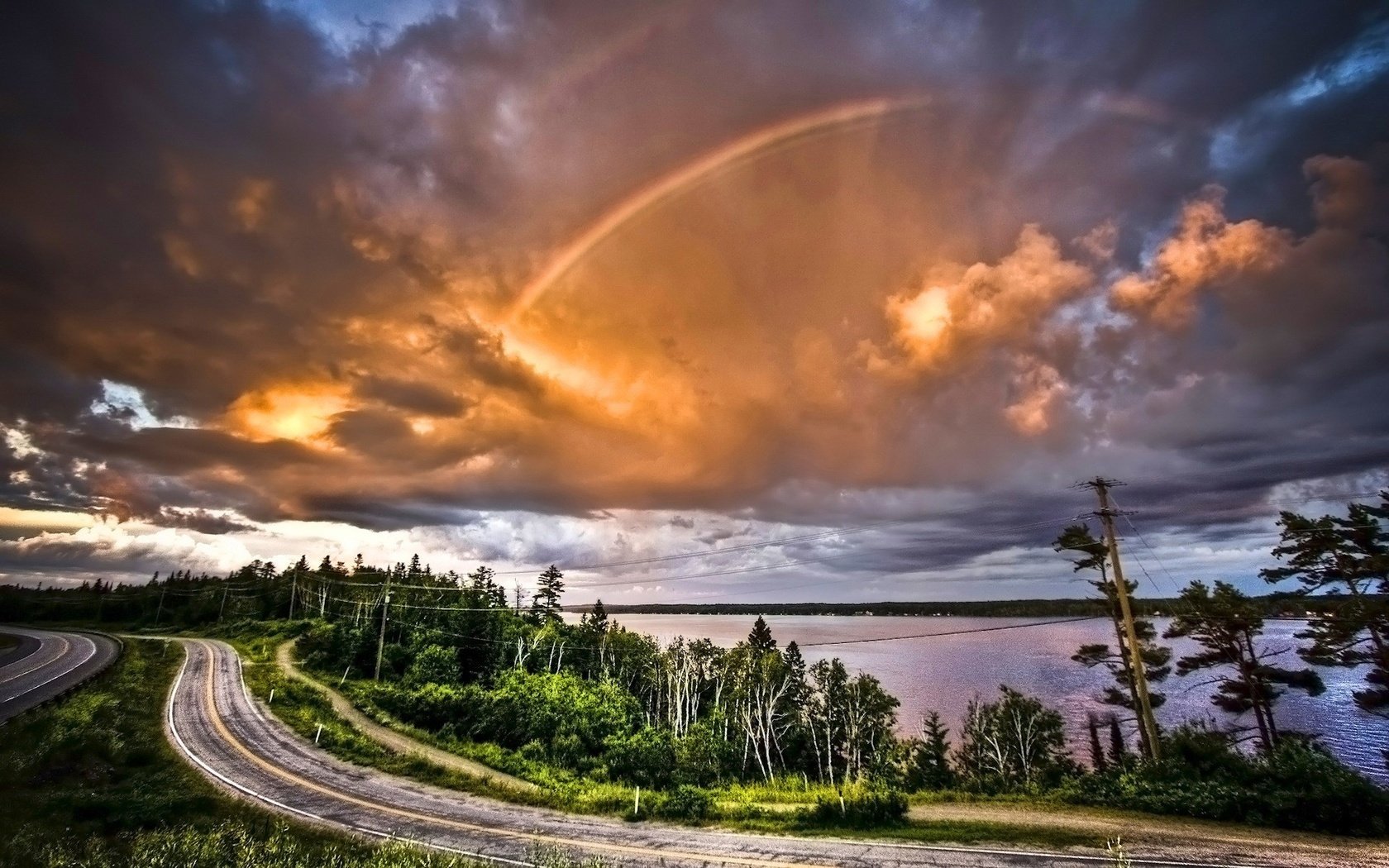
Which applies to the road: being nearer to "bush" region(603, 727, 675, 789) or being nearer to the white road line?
the white road line

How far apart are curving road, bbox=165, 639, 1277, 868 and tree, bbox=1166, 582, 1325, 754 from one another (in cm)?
3233

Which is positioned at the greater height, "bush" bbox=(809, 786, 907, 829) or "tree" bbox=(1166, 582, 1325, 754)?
"tree" bbox=(1166, 582, 1325, 754)

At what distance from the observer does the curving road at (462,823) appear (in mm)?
18859

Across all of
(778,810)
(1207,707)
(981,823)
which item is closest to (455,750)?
(778,810)

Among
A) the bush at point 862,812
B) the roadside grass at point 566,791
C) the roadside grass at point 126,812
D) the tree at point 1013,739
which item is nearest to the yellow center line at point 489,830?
the roadside grass at point 126,812

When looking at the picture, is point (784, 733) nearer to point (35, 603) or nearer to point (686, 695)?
point (686, 695)

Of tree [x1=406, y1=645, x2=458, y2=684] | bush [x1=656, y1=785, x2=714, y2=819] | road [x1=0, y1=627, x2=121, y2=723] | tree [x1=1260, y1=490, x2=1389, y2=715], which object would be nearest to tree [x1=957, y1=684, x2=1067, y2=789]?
tree [x1=1260, y1=490, x2=1389, y2=715]

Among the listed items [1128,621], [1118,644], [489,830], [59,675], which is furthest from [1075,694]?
[59,675]

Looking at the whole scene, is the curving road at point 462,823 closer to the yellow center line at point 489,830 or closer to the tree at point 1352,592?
the yellow center line at point 489,830

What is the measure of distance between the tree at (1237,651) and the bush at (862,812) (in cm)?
3179

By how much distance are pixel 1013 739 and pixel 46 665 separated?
97179 millimetres

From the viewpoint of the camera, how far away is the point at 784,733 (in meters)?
76.0

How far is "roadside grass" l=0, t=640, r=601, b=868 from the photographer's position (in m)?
13.5

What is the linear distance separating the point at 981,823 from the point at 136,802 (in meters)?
32.7
